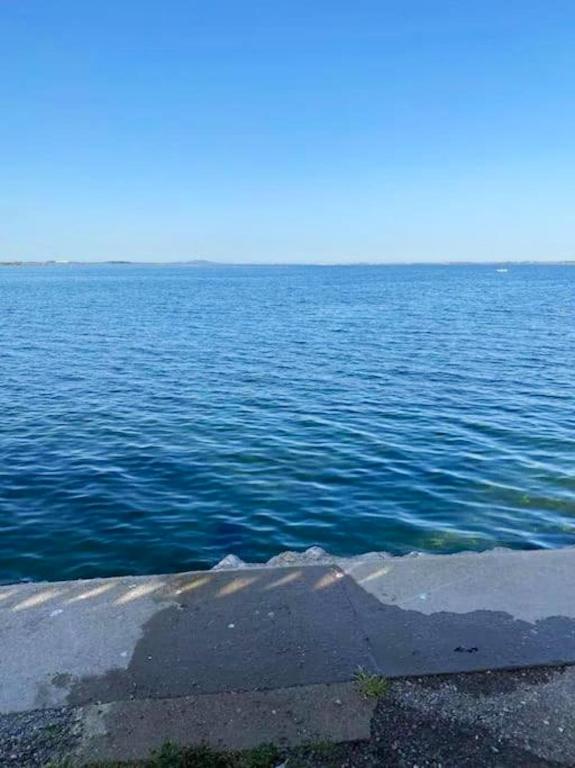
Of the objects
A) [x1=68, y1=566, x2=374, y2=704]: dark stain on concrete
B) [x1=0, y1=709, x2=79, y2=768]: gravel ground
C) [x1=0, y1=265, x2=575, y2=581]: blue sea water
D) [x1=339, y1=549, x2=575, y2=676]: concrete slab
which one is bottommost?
[x1=0, y1=265, x2=575, y2=581]: blue sea water

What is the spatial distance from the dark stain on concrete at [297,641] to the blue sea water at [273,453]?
3043 millimetres

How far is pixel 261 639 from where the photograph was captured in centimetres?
497

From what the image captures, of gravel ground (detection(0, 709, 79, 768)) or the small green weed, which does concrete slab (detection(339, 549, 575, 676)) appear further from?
gravel ground (detection(0, 709, 79, 768))

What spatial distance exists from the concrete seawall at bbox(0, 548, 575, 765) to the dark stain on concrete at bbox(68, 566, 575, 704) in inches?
0.5

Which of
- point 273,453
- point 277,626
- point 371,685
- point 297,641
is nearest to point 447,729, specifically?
point 371,685

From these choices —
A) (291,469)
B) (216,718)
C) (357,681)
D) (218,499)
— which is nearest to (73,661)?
(216,718)

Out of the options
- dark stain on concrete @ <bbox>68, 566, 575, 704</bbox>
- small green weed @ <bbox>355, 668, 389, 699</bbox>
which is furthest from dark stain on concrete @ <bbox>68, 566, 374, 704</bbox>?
small green weed @ <bbox>355, 668, 389, 699</bbox>

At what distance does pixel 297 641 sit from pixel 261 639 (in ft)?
0.93

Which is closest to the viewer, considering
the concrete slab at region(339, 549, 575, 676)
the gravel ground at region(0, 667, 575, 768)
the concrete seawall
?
the gravel ground at region(0, 667, 575, 768)

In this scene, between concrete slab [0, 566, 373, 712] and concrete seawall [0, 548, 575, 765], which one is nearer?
concrete seawall [0, 548, 575, 765]

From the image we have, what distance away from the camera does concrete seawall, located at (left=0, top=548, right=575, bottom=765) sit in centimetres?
414

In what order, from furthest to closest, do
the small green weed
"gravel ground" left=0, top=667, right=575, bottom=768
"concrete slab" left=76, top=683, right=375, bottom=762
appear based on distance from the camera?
the small green weed < "concrete slab" left=76, top=683, right=375, bottom=762 < "gravel ground" left=0, top=667, right=575, bottom=768

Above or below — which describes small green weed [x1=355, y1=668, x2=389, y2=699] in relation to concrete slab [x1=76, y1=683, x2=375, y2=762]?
above

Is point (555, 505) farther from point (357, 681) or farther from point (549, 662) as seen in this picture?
point (357, 681)
